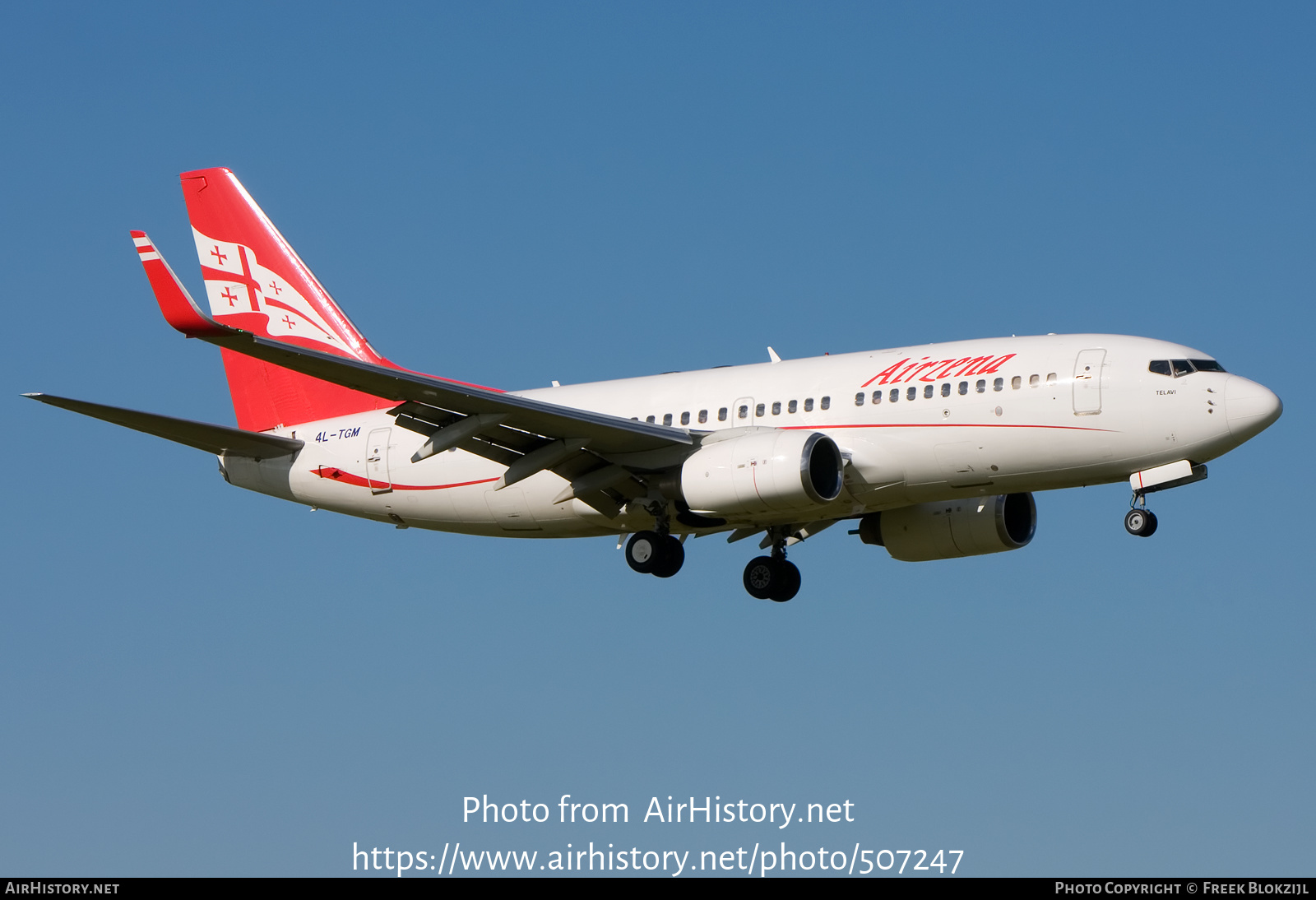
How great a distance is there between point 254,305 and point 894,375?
17.5 metres

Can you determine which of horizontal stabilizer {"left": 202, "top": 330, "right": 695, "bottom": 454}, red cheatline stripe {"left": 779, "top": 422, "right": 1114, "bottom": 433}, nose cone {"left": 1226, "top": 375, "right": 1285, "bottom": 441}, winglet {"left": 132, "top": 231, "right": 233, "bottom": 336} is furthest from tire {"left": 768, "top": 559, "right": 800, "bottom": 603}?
winglet {"left": 132, "top": 231, "right": 233, "bottom": 336}

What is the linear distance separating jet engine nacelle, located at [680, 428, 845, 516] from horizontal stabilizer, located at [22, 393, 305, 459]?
11.1 metres

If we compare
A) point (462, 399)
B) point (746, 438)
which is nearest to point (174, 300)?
point (462, 399)

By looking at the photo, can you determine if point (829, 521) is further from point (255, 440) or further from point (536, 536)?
point (255, 440)

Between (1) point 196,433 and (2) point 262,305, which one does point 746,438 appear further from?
(2) point 262,305

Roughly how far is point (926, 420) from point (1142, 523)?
4.54m

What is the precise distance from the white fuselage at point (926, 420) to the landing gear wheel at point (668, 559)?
0.68 m

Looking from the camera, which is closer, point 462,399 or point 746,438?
point 462,399

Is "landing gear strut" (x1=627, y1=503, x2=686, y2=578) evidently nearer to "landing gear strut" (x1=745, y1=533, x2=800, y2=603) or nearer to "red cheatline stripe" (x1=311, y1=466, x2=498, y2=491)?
"landing gear strut" (x1=745, y1=533, x2=800, y2=603)

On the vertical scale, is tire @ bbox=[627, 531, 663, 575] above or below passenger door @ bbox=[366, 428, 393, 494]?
below

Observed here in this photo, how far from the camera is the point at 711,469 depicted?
112ft

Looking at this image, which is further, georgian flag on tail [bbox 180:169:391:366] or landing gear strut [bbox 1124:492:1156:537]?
georgian flag on tail [bbox 180:169:391:366]

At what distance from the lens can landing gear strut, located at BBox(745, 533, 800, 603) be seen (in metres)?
39.1

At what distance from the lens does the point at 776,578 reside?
1540 inches
